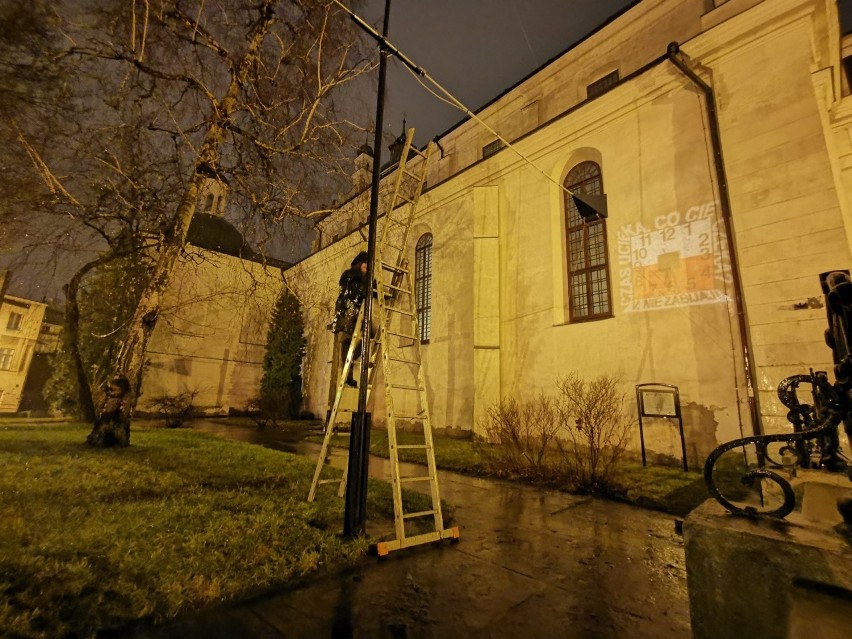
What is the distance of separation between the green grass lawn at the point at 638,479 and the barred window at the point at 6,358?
40886mm

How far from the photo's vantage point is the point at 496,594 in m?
2.55

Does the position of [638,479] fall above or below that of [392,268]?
below

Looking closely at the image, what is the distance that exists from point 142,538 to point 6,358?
146ft

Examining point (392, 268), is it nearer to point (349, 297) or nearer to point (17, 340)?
point (349, 297)

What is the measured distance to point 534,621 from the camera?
2244mm

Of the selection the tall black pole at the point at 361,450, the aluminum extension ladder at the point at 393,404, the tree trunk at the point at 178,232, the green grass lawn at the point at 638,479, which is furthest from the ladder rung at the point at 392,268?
the tree trunk at the point at 178,232

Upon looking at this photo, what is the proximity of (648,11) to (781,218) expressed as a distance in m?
9.79

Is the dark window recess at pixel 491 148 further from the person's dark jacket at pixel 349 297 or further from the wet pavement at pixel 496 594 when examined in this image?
the wet pavement at pixel 496 594

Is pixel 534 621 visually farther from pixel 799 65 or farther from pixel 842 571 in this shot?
pixel 799 65

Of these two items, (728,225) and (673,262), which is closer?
(728,225)

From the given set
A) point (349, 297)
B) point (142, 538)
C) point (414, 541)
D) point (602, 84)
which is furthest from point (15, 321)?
point (602, 84)

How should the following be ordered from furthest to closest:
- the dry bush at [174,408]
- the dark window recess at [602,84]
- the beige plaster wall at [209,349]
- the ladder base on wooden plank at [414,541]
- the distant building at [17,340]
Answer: the distant building at [17,340] < the beige plaster wall at [209,349] < the dry bush at [174,408] < the dark window recess at [602,84] < the ladder base on wooden plank at [414,541]

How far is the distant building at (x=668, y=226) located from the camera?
7.35 meters

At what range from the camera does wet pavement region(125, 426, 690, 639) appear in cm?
210
